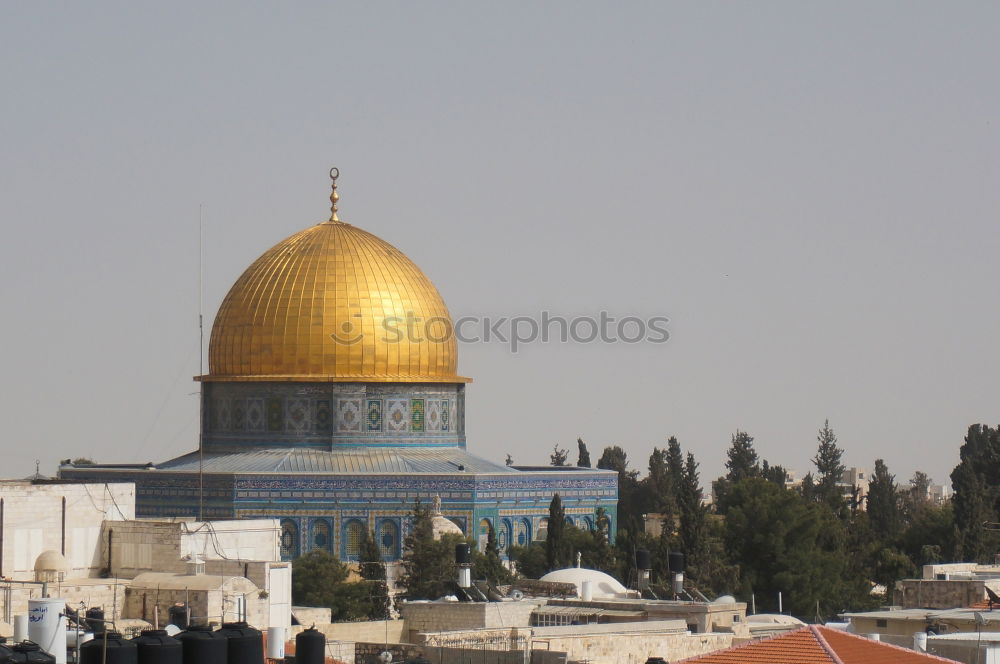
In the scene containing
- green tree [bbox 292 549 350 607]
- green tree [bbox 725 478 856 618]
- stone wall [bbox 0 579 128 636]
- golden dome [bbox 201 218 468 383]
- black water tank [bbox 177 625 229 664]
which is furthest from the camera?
golden dome [bbox 201 218 468 383]

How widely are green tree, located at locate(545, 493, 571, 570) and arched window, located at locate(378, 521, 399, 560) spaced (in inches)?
109

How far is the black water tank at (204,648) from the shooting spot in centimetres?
1593

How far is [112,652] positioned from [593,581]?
17782 millimetres

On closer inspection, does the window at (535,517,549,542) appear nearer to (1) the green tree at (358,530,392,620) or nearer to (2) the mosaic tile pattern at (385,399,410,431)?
(2) the mosaic tile pattern at (385,399,410,431)

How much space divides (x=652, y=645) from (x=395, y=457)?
22.8 meters

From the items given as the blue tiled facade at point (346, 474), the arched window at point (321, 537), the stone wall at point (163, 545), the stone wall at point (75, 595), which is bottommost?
the stone wall at point (75, 595)

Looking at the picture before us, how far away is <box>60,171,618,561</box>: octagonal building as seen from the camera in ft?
148

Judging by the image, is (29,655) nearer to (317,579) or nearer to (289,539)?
(317,579)

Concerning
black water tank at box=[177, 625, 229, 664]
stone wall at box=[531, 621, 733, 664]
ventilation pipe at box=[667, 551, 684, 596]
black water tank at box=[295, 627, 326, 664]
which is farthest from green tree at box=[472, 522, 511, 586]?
black water tank at box=[177, 625, 229, 664]

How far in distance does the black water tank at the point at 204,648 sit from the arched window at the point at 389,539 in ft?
93.8

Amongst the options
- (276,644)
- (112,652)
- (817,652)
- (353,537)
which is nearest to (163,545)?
(276,644)

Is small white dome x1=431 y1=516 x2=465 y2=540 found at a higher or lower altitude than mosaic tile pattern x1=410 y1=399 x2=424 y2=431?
lower

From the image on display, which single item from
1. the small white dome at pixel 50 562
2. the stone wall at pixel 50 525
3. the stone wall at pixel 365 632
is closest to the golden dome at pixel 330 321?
the stone wall at pixel 50 525

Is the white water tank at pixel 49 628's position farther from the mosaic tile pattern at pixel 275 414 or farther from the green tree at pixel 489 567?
the mosaic tile pattern at pixel 275 414
